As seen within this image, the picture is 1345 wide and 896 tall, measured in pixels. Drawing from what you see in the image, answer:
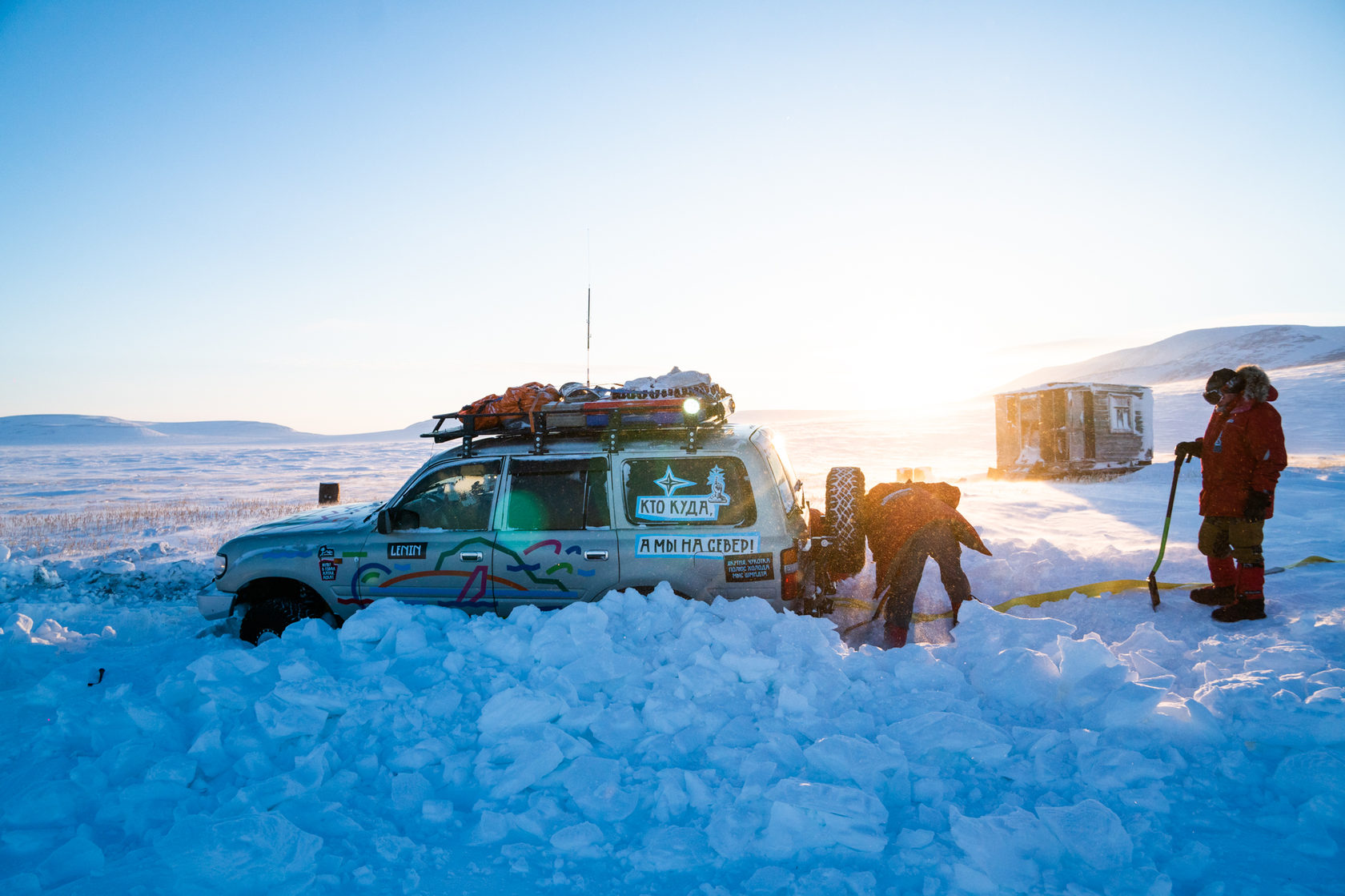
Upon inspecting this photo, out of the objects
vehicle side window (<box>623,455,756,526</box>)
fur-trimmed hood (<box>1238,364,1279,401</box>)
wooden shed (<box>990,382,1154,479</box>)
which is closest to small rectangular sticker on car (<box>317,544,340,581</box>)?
vehicle side window (<box>623,455,756,526</box>)

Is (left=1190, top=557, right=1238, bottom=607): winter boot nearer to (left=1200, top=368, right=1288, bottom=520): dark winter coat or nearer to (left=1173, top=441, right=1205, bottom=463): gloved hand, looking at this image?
(left=1200, top=368, right=1288, bottom=520): dark winter coat

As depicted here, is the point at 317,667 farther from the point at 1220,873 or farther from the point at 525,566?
the point at 1220,873

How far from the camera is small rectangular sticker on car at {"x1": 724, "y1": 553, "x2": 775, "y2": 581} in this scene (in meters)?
4.45

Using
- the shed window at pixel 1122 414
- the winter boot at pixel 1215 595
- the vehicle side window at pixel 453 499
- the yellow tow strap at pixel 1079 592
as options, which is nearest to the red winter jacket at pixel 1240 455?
the winter boot at pixel 1215 595

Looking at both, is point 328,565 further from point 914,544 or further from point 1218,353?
point 1218,353

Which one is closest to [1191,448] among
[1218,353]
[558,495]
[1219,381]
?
[1219,381]

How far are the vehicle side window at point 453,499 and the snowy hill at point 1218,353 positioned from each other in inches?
2619

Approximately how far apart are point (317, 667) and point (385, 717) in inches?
25.8

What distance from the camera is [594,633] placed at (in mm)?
3828

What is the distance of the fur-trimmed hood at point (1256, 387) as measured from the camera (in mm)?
4949

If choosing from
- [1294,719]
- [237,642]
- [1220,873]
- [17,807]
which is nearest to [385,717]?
[17,807]

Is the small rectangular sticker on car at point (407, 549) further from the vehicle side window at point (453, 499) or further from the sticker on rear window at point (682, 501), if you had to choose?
the sticker on rear window at point (682, 501)

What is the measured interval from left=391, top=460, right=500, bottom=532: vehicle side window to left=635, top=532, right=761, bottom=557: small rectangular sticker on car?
1.25 m

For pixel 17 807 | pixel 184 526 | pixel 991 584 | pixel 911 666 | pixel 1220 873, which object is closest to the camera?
pixel 1220 873
